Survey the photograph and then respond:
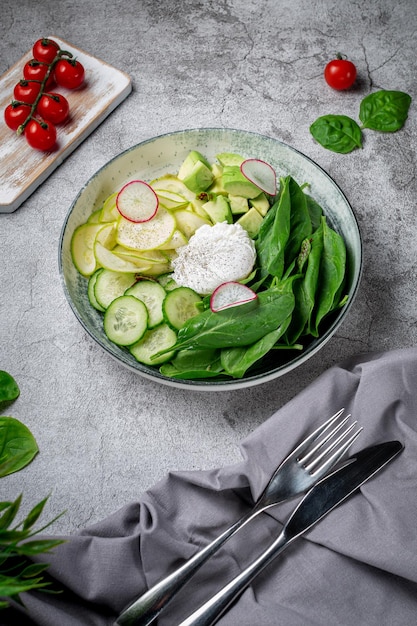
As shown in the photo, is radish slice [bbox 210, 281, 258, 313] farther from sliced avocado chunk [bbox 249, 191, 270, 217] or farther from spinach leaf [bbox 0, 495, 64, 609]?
spinach leaf [bbox 0, 495, 64, 609]

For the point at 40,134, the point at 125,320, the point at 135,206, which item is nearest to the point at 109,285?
the point at 125,320

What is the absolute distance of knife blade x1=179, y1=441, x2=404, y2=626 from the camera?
1750mm

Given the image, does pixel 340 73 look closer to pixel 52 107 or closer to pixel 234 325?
pixel 52 107

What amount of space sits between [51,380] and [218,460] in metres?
0.63

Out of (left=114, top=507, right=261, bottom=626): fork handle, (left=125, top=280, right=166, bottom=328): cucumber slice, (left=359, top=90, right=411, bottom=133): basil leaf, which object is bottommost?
(left=114, top=507, right=261, bottom=626): fork handle

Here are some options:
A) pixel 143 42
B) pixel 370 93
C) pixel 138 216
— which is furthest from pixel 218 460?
pixel 143 42

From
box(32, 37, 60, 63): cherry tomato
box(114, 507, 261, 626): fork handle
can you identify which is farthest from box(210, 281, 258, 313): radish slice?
box(32, 37, 60, 63): cherry tomato

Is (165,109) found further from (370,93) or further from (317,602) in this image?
(317,602)

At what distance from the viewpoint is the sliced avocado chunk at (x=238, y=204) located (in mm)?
2273

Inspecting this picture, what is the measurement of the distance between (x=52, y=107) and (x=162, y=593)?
6.06 feet

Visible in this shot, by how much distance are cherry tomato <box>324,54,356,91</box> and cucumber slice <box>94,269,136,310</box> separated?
123cm

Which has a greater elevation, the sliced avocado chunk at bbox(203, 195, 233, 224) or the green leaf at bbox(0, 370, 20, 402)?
the sliced avocado chunk at bbox(203, 195, 233, 224)

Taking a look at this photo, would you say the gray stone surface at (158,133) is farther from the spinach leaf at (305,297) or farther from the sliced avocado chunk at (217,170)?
the sliced avocado chunk at (217,170)

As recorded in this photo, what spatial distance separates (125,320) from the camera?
83.1 inches
